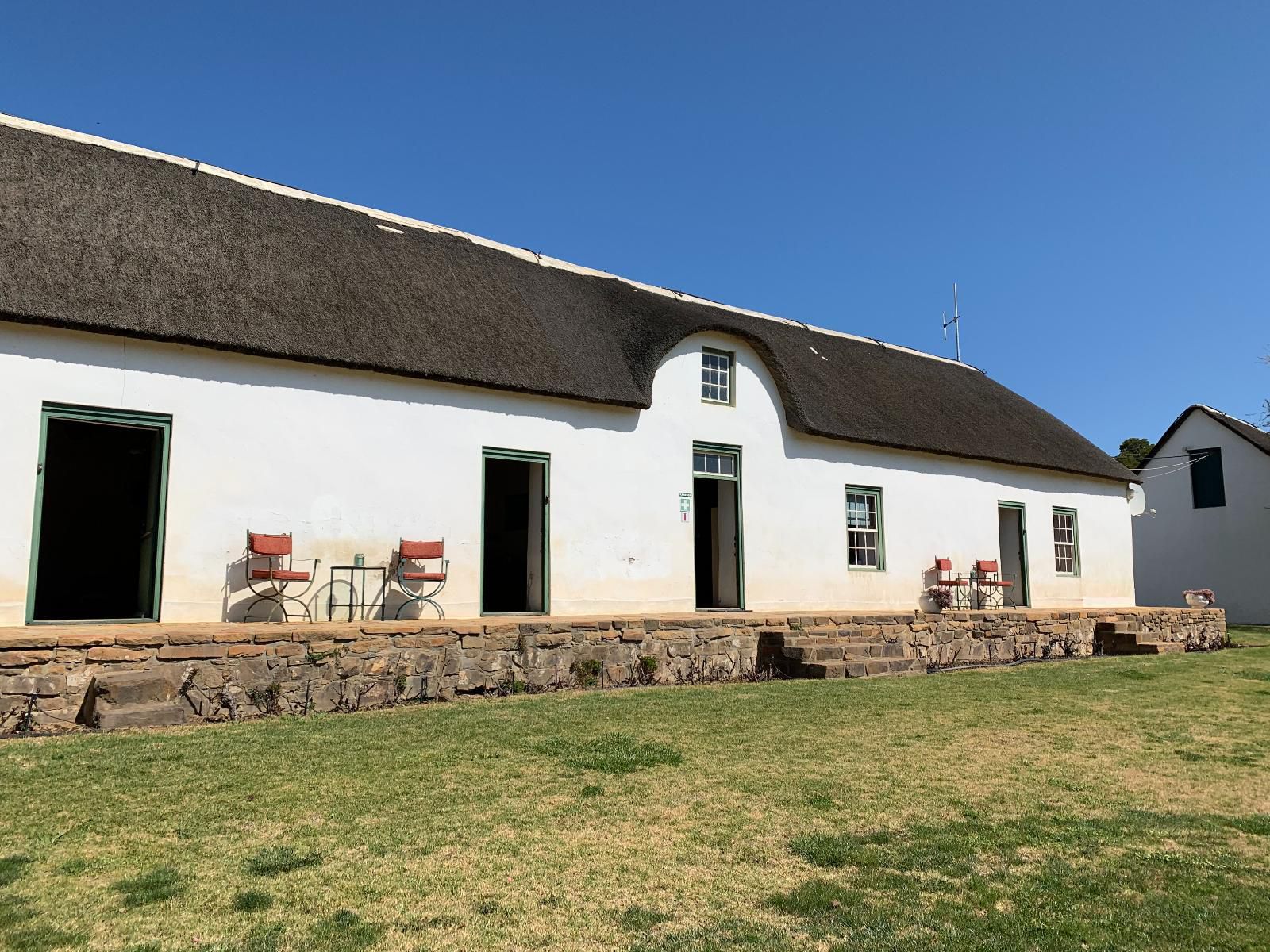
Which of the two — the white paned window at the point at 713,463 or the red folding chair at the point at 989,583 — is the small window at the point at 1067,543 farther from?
the white paned window at the point at 713,463

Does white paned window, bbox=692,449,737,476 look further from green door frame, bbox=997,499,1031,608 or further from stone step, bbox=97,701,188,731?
stone step, bbox=97,701,188,731

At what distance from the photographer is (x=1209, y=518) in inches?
985

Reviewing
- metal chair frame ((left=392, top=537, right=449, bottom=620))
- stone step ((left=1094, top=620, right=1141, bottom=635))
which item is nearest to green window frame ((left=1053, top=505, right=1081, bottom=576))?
stone step ((left=1094, top=620, right=1141, bottom=635))

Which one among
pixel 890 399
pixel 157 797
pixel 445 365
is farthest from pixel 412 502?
pixel 890 399

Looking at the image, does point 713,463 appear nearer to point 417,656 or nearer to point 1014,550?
point 417,656

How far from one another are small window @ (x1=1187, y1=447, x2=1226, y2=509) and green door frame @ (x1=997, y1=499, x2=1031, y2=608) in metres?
10.6

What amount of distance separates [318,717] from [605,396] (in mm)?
5712

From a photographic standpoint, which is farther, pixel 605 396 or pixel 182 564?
pixel 605 396

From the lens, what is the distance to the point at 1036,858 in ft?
14.0

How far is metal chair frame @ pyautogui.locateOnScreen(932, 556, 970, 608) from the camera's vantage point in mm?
16000

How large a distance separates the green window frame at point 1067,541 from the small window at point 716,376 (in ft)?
28.5

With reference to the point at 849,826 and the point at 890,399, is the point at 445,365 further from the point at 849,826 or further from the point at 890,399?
the point at 890,399

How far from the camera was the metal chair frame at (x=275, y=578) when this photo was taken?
373 inches

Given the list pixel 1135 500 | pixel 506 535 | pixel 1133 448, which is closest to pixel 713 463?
pixel 506 535
